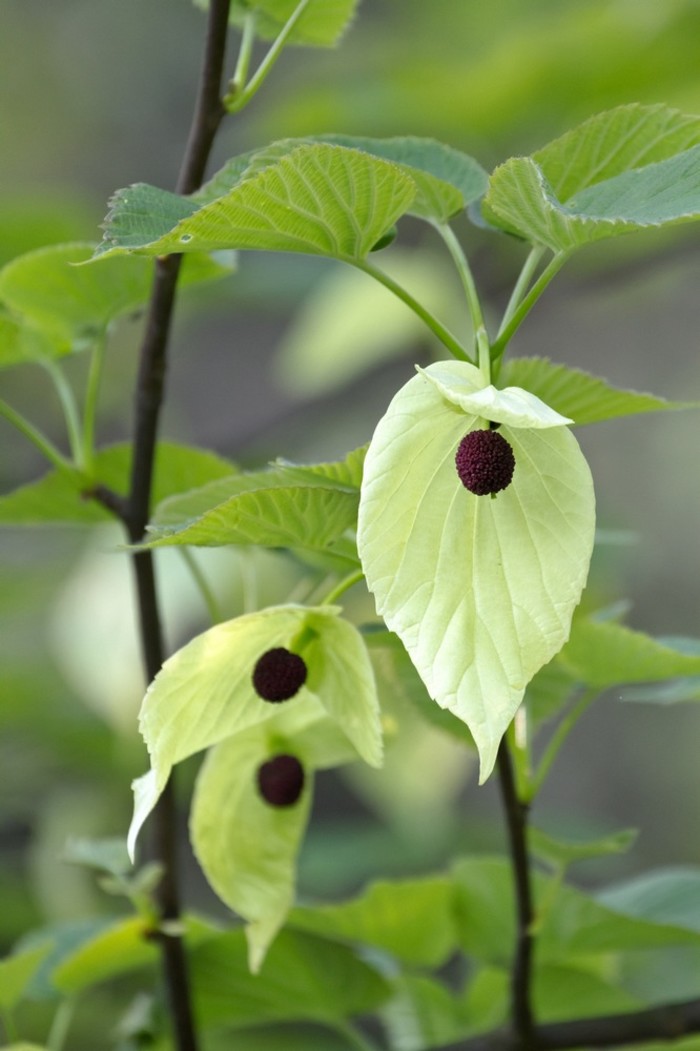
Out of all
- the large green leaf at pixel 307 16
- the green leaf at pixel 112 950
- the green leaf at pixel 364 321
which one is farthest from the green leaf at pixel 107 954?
the green leaf at pixel 364 321

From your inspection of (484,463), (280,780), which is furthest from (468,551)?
(280,780)

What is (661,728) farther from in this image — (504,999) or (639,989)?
(504,999)

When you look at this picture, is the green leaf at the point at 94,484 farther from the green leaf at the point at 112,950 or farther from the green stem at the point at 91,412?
the green leaf at the point at 112,950

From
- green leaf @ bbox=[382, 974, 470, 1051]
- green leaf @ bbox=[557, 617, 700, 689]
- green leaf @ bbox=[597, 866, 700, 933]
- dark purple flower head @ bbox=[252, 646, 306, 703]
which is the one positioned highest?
dark purple flower head @ bbox=[252, 646, 306, 703]

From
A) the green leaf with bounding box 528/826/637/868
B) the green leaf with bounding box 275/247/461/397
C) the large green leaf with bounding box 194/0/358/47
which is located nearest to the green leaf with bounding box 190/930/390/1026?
the green leaf with bounding box 528/826/637/868

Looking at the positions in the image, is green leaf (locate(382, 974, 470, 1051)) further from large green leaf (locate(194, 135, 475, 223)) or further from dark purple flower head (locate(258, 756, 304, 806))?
large green leaf (locate(194, 135, 475, 223))

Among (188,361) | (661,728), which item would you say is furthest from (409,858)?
(188,361)

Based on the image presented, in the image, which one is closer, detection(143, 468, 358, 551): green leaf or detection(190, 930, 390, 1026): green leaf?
detection(143, 468, 358, 551): green leaf

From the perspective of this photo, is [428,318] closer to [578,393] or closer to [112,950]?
[578,393]

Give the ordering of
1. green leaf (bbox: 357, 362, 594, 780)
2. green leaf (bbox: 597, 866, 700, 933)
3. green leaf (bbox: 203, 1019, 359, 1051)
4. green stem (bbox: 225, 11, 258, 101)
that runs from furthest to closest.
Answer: green leaf (bbox: 203, 1019, 359, 1051)
green leaf (bbox: 597, 866, 700, 933)
green stem (bbox: 225, 11, 258, 101)
green leaf (bbox: 357, 362, 594, 780)
